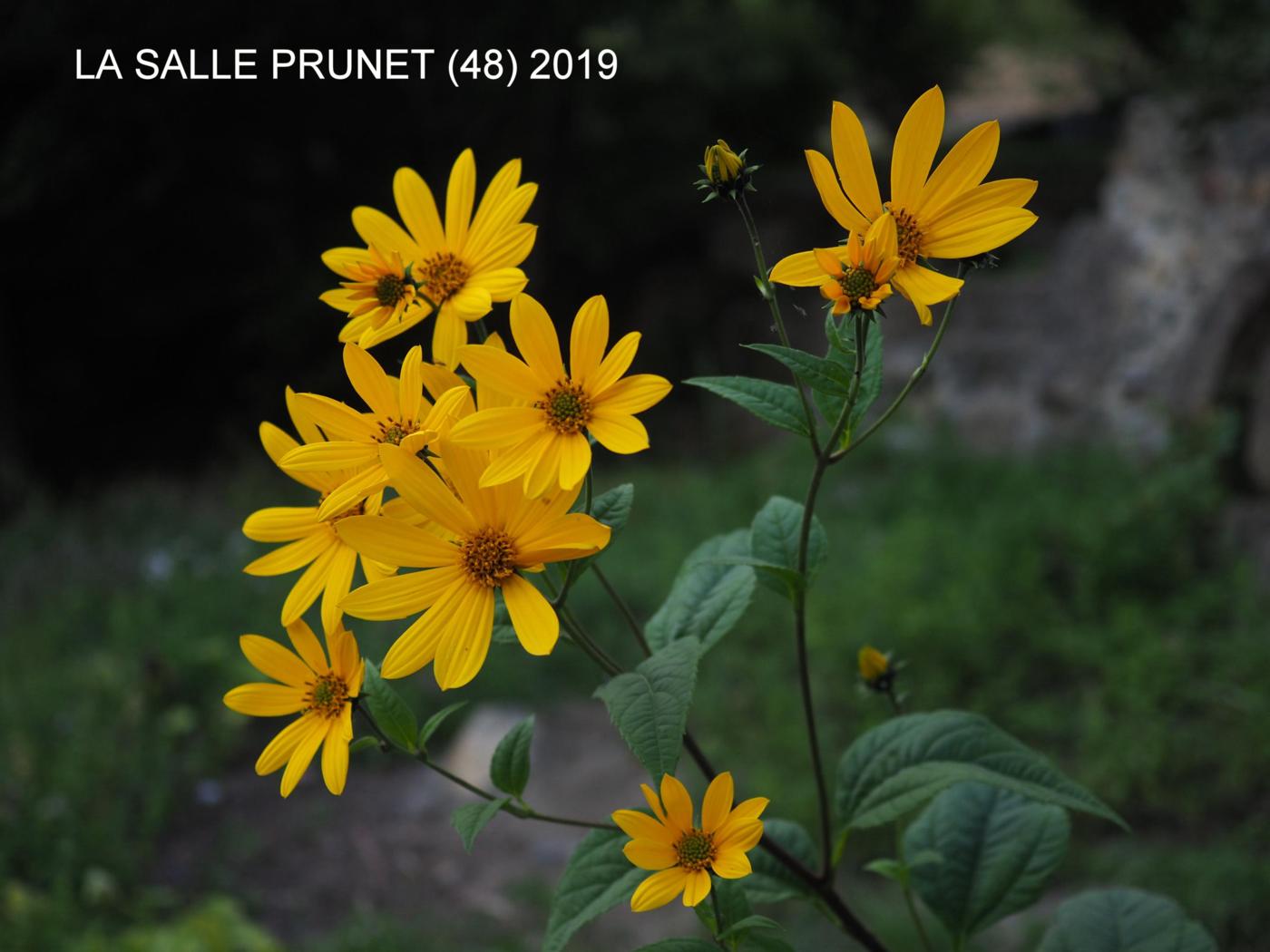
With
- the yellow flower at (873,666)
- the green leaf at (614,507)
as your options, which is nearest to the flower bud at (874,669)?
the yellow flower at (873,666)

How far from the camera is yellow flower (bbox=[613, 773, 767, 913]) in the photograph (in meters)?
0.75

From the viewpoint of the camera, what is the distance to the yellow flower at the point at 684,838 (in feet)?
2.48

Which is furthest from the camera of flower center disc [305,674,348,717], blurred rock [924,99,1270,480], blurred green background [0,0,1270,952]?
blurred rock [924,99,1270,480]

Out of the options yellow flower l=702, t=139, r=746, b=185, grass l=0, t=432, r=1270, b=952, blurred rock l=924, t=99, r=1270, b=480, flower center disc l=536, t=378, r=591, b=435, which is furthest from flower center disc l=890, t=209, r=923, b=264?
blurred rock l=924, t=99, r=1270, b=480

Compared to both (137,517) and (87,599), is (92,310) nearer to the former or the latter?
(137,517)

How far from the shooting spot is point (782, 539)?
1.02 meters

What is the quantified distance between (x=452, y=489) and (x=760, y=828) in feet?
0.94

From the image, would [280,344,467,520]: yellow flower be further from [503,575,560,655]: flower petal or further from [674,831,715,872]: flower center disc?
[674,831,715,872]: flower center disc

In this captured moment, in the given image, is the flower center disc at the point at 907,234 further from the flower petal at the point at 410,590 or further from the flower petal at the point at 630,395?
the flower petal at the point at 410,590

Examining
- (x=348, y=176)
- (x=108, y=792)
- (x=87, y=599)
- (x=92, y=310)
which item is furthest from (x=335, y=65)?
(x=108, y=792)

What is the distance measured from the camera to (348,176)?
263 inches

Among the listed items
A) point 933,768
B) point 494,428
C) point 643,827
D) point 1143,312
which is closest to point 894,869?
point 933,768

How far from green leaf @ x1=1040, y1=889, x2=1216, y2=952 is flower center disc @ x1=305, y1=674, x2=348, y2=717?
652 mm

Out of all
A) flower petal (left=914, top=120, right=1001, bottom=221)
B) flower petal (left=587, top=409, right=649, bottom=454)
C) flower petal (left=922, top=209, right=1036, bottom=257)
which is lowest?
flower petal (left=587, top=409, right=649, bottom=454)
